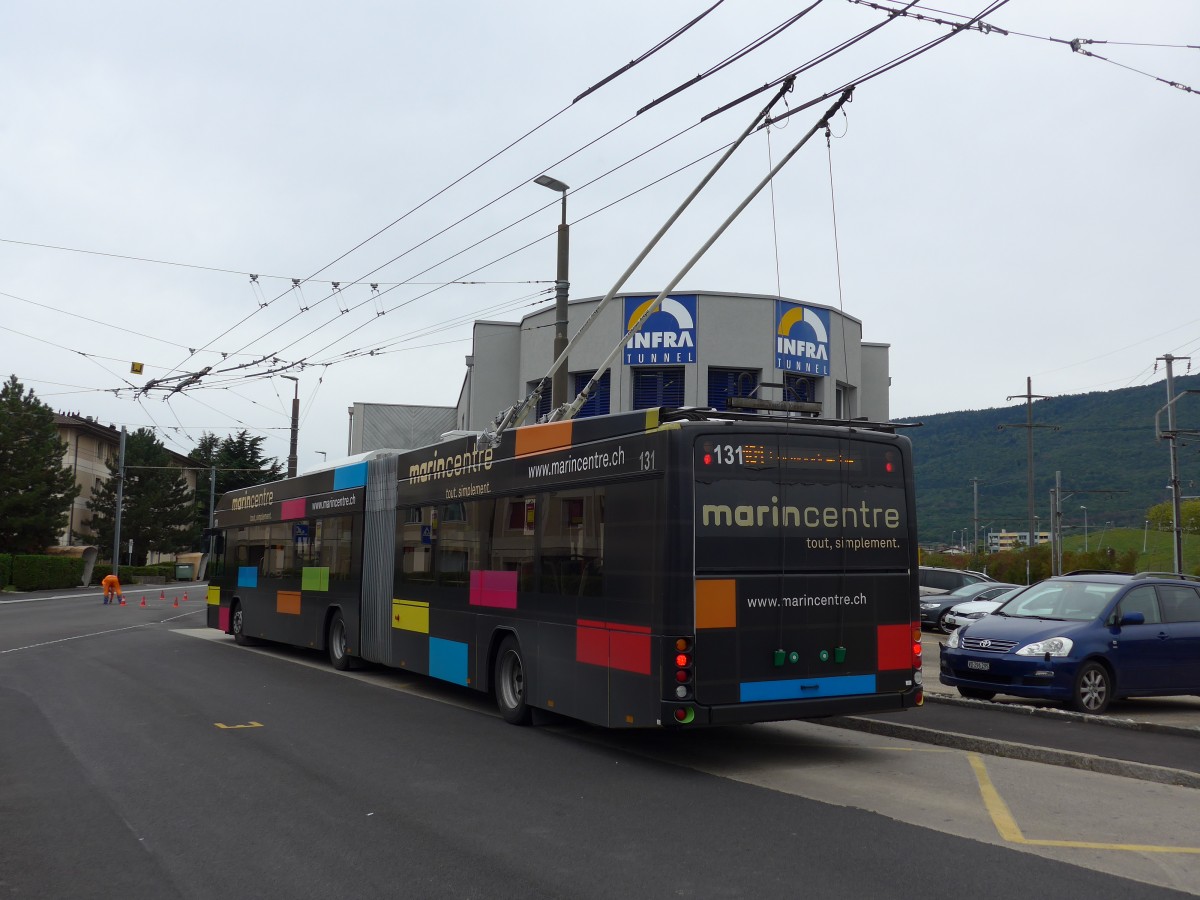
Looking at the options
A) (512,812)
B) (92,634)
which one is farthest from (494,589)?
(92,634)

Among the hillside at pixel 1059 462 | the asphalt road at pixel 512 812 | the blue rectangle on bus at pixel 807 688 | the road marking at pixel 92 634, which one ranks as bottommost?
the road marking at pixel 92 634

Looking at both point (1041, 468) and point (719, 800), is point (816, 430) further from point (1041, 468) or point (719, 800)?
point (1041, 468)

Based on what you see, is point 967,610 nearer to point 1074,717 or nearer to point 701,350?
point 701,350

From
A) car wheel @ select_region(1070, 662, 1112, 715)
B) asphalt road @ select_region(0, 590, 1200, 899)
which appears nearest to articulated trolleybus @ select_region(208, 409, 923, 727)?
asphalt road @ select_region(0, 590, 1200, 899)

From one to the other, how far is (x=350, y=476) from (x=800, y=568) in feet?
31.2

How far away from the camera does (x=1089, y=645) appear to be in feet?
40.7

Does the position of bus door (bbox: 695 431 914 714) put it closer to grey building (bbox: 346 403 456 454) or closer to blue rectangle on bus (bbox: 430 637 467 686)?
blue rectangle on bus (bbox: 430 637 467 686)

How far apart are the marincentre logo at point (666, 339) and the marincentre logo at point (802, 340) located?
2607mm

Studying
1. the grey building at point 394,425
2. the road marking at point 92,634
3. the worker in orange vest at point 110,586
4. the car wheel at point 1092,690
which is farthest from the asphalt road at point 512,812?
the grey building at point 394,425

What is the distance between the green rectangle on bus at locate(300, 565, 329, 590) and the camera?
17.5 meters

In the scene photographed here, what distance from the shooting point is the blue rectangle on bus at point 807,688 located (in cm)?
891

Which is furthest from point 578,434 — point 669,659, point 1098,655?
point 1098,655

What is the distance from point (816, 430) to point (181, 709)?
774cm

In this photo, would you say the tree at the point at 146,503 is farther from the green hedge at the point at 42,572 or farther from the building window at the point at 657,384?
the building window at the point at 657,384
